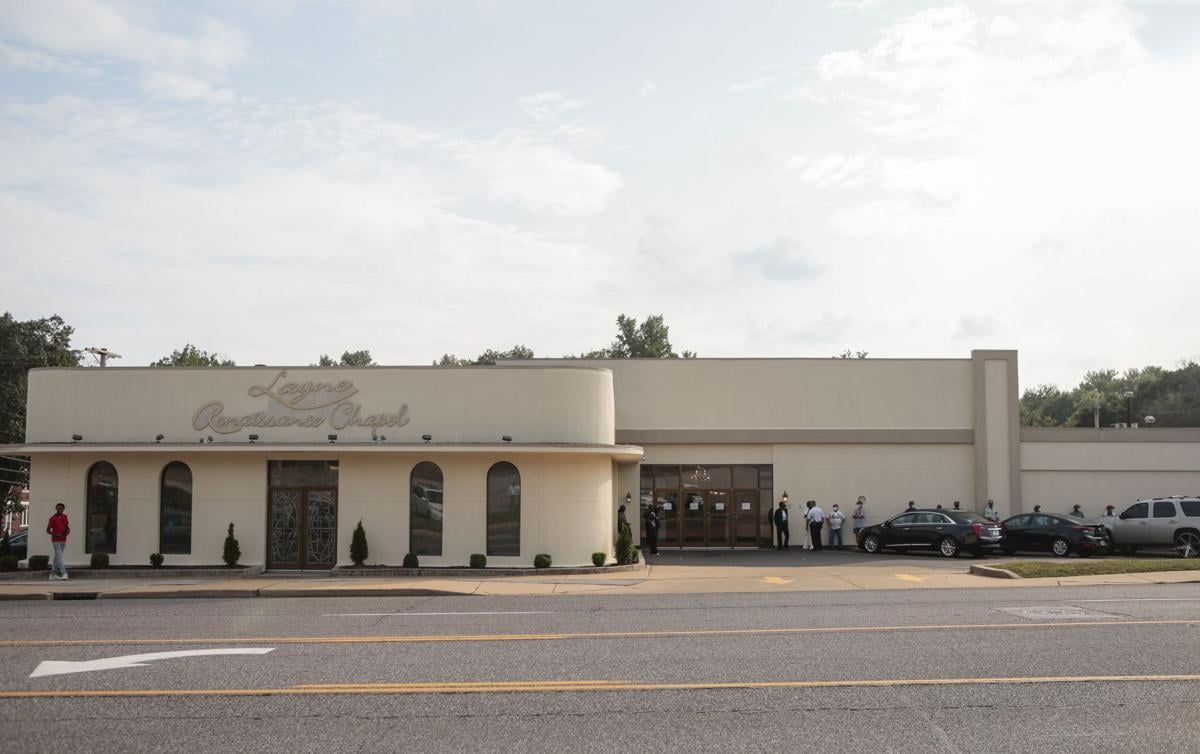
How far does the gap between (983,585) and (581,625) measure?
1030 centimetres

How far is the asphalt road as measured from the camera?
29.3 ft

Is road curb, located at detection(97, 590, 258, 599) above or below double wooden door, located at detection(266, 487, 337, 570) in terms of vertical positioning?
below

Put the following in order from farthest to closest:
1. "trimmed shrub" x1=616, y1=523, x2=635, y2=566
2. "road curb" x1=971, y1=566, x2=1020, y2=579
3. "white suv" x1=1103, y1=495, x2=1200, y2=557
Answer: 1. "white suv" x1=1103, y1=495, x2=1200, y2=557
2. "trimmed shrub" x1=616, y1=523, x2=635, y2=566
3. "road curb" x1=971, y1=566, x2=1020, y2=579

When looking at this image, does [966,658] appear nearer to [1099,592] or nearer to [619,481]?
[1099,592]

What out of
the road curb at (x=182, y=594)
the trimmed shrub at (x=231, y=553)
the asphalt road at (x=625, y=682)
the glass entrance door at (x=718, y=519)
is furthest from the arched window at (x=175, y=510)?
the glass entrance door at (x=718, y=519)

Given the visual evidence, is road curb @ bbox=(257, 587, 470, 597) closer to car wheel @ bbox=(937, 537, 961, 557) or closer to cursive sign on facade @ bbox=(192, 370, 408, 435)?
cursive sign on facade @ bbox=(192, 370, 408, 435)

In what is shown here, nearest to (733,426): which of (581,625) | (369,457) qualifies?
(369,457)

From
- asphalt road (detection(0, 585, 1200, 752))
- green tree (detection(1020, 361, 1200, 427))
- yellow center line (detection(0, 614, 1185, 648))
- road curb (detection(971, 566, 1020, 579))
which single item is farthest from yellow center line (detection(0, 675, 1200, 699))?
green tree (detection(1020, 361, 1200, 427))

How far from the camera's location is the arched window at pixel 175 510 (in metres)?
27.2

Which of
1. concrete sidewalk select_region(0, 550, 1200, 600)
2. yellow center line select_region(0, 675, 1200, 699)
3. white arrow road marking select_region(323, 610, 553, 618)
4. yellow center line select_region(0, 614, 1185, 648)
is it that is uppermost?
yellow center line select_region(0, 675, 1200, 699)

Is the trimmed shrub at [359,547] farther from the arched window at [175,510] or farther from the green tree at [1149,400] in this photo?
the green tree at [1149,400]

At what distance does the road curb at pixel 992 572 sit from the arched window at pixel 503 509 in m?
10.5

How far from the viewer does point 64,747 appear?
28.6ft

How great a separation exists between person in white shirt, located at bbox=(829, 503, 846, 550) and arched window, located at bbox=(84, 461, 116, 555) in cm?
2051
